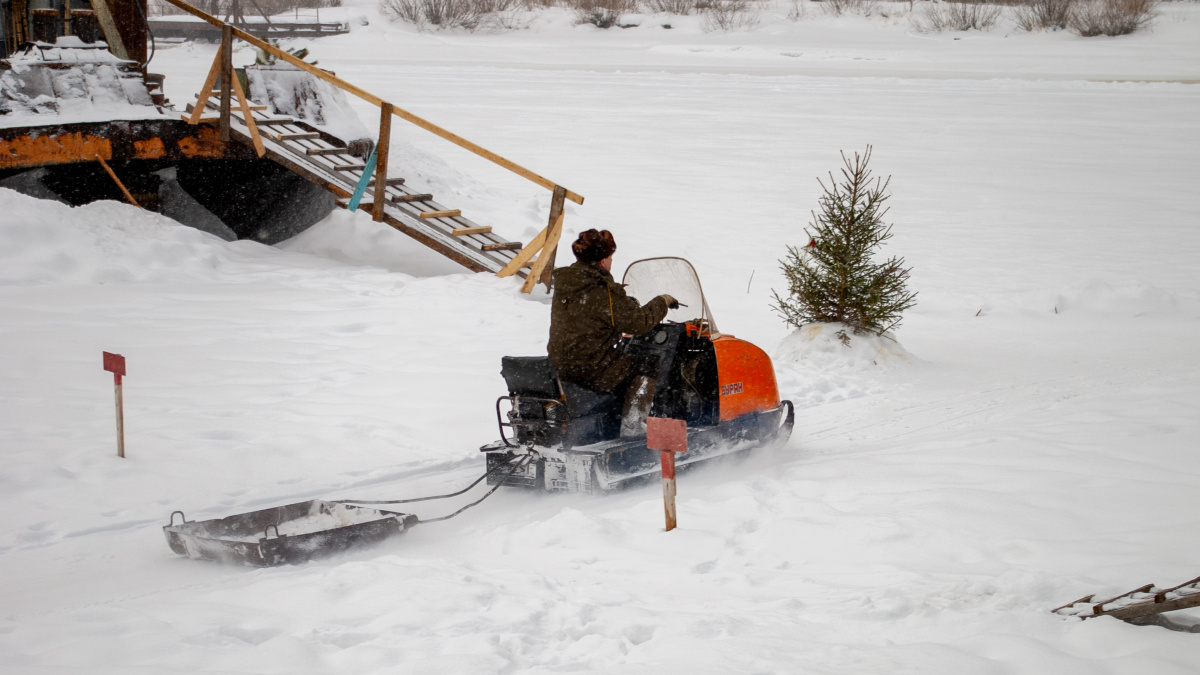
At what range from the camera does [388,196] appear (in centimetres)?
1059

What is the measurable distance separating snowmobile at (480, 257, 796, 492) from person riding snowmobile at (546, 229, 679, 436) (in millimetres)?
118

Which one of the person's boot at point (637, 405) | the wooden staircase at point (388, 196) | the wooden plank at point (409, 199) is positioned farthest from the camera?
the wooden plank at point (409, 199)

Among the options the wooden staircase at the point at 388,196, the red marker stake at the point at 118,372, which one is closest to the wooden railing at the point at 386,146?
the wooden staircase at the point at 388,196

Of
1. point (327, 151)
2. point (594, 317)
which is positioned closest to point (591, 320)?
point (594, 317)

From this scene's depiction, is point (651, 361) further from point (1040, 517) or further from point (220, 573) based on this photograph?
point (220, 573)

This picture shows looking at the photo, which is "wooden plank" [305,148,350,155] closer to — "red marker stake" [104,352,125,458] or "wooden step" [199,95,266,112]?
"wooden step" [199,95,266,112]

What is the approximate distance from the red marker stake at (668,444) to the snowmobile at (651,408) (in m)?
0.62

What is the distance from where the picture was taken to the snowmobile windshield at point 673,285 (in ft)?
18.5

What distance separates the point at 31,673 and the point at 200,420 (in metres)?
3.18

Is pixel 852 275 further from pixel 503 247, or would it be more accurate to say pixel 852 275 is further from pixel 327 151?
pixel 327 151

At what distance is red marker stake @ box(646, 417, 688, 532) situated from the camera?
4422 mm

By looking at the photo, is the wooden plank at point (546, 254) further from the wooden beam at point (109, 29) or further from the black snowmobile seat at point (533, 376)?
the wooden beam at point (109, 29)

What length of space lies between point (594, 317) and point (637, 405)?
596 millimetres

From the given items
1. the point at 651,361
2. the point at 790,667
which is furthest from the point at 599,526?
the point at 790,667
